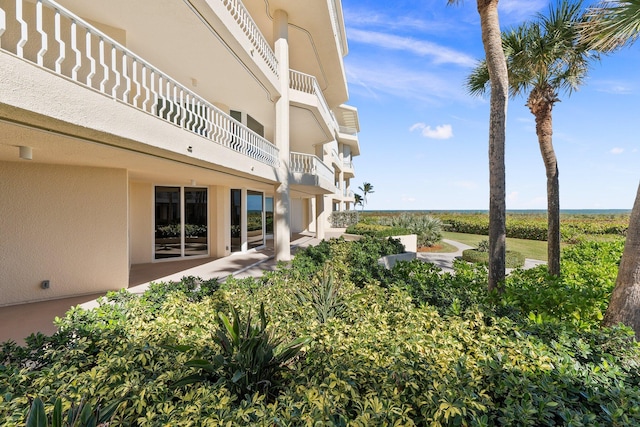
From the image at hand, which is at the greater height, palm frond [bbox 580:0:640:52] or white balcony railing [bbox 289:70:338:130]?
white balcony railing [bbox 289:70:338:130]

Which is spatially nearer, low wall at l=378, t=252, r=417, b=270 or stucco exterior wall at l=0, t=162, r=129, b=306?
stucco exterior wall at l=0, t=162, r=129, b=306

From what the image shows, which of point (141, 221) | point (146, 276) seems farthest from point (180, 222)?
point (146, 276)

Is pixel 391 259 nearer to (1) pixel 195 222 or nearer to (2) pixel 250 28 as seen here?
(1) pixel 195 222

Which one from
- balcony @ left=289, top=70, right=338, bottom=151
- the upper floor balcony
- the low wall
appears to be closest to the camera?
the low wall

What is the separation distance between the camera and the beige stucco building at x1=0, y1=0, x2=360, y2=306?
13.4ft

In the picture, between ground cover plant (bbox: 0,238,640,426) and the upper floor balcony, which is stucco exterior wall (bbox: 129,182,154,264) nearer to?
ground cover plant (bbox: 0,238,640,426)

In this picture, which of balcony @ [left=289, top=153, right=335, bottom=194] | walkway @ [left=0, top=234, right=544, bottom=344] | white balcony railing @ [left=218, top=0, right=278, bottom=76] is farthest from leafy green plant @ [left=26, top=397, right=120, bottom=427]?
balcony @ [left=289, top=153, right=335, bottom=194]

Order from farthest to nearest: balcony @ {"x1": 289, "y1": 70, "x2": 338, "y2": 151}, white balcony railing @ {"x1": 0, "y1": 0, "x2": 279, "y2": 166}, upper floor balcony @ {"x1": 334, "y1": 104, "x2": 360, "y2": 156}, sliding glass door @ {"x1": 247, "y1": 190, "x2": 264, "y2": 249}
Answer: upper floor balcony @ {"x1": 334, "y1": 104, "x2": 360, "y2": 156}, sliding glass door @ {"x1": 247, "y1": 190, "x2": 264, "y2": 249}, balcony @ {"x1": 289, "y1": 70, "x2": 338, "y2": 151}, white balcony railing @ {"x1": 0, "y1": 0, "x2": 279, "y2": 166}

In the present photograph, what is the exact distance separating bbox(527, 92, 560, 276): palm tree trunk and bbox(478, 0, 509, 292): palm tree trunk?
2943mm

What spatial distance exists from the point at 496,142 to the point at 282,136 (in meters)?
7.51

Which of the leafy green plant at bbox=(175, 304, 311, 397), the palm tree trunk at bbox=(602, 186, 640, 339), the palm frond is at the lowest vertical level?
the leafy green plant at bbox=(175, 304, 311, 397)

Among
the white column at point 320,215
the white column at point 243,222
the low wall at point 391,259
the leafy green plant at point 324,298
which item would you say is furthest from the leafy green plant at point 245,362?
the white column at point 320,215

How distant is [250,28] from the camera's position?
27.8ft

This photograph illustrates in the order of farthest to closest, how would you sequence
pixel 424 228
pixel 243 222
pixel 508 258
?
pixel 424 228, pixel 243 222, pixel 508 258
